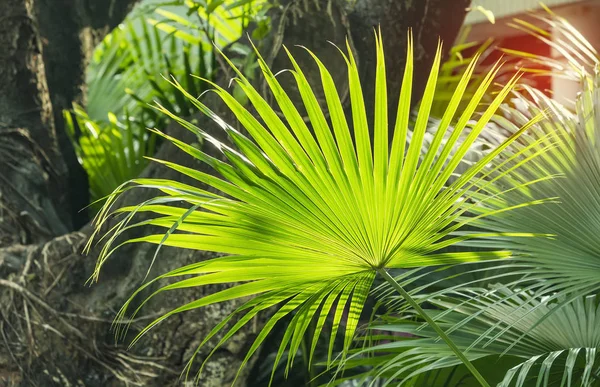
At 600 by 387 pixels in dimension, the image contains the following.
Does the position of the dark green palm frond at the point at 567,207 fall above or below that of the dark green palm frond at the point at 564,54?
below

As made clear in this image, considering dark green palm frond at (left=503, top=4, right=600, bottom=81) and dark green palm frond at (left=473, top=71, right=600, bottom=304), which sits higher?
dark green palm frond at (left=503, top=4, right=600, bottom=81)

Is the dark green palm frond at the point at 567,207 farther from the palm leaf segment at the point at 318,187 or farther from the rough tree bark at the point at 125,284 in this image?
the rough tree bark at the point at 125,284

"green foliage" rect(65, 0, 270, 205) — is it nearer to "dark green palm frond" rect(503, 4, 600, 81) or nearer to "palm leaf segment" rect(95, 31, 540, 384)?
"dark green palm frond" rect(503, 4, 600, 81)

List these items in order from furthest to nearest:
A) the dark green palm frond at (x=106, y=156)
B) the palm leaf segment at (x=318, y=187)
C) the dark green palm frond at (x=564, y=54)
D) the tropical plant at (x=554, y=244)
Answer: the dark green palm frond at (x=106, y=156)
the dark green palm frond at (x=564, y=54)
the tropical plant at (x=554, y=244)
the palm leaf segment at (x=318, y=187)

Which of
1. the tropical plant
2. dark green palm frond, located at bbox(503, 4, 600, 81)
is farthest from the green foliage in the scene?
the tropical plant

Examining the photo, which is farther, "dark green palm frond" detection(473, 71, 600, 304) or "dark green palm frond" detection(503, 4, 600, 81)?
"dark green palm frond" detection(503, 4, 600, 81)

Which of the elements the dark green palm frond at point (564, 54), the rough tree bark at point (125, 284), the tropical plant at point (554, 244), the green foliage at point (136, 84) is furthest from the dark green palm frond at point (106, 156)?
the tropical plant at point (554, 244)

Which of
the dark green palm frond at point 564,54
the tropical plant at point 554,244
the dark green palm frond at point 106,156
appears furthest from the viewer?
the dark green palm frond at point 106,156

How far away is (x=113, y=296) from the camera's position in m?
1.59

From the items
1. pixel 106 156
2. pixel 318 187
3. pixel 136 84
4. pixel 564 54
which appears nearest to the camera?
pixel 318 187

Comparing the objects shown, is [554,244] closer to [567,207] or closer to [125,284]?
[567,207]

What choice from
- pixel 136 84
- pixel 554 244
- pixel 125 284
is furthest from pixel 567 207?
pixel 136 84

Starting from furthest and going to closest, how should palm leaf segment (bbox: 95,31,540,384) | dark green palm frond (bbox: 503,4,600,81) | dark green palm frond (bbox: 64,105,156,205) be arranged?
dark green palm frond (bbox: 64,105,156,205)
dark green palm frond (bbox: 503,4,600,81)
palm leaf segment (bbox: 95,31,540,384)

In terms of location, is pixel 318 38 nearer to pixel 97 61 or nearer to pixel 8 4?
pixel 8 4
